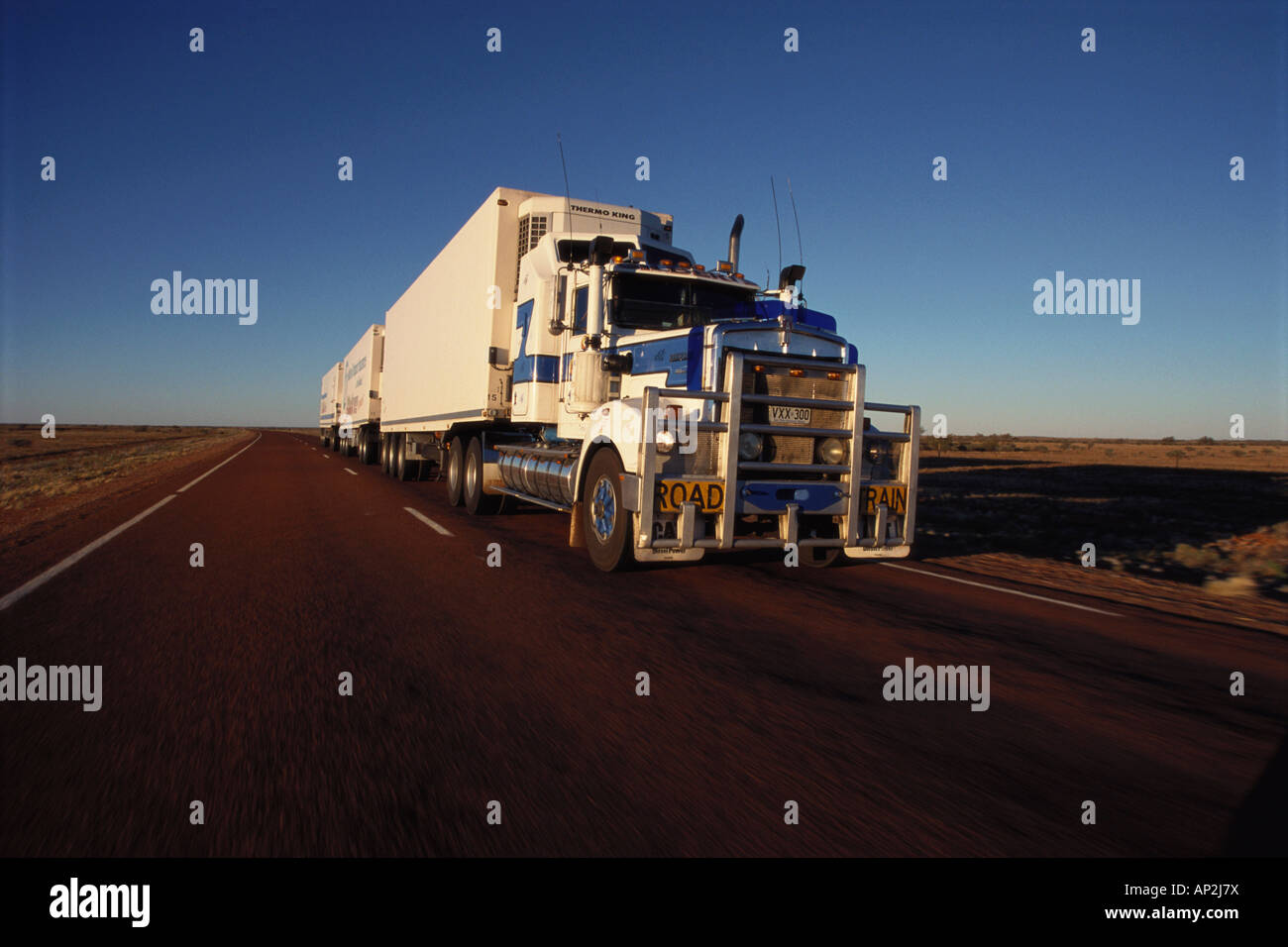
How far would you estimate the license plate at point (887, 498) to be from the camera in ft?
24.2

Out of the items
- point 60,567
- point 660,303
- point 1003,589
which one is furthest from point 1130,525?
point 60,567

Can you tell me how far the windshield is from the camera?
8.77 metres

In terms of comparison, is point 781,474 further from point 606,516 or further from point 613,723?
point 613,723

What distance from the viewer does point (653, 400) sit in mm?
6539

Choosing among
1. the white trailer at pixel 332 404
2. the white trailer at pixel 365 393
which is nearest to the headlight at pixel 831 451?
the white trailer at pixel 365 393

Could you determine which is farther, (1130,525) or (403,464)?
(403,464)

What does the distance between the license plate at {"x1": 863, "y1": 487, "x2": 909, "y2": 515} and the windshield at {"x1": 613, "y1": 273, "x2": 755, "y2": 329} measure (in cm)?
274

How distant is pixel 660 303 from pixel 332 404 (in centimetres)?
3342

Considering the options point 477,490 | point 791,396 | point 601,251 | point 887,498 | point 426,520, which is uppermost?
point 601,251

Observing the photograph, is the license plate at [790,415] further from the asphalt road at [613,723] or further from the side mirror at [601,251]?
the side mirror at [601,251]

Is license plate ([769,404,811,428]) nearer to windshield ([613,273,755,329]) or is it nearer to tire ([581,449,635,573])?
tire ([581,449,635,573])

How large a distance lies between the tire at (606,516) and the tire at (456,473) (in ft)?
20.5

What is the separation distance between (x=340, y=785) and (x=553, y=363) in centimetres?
772
